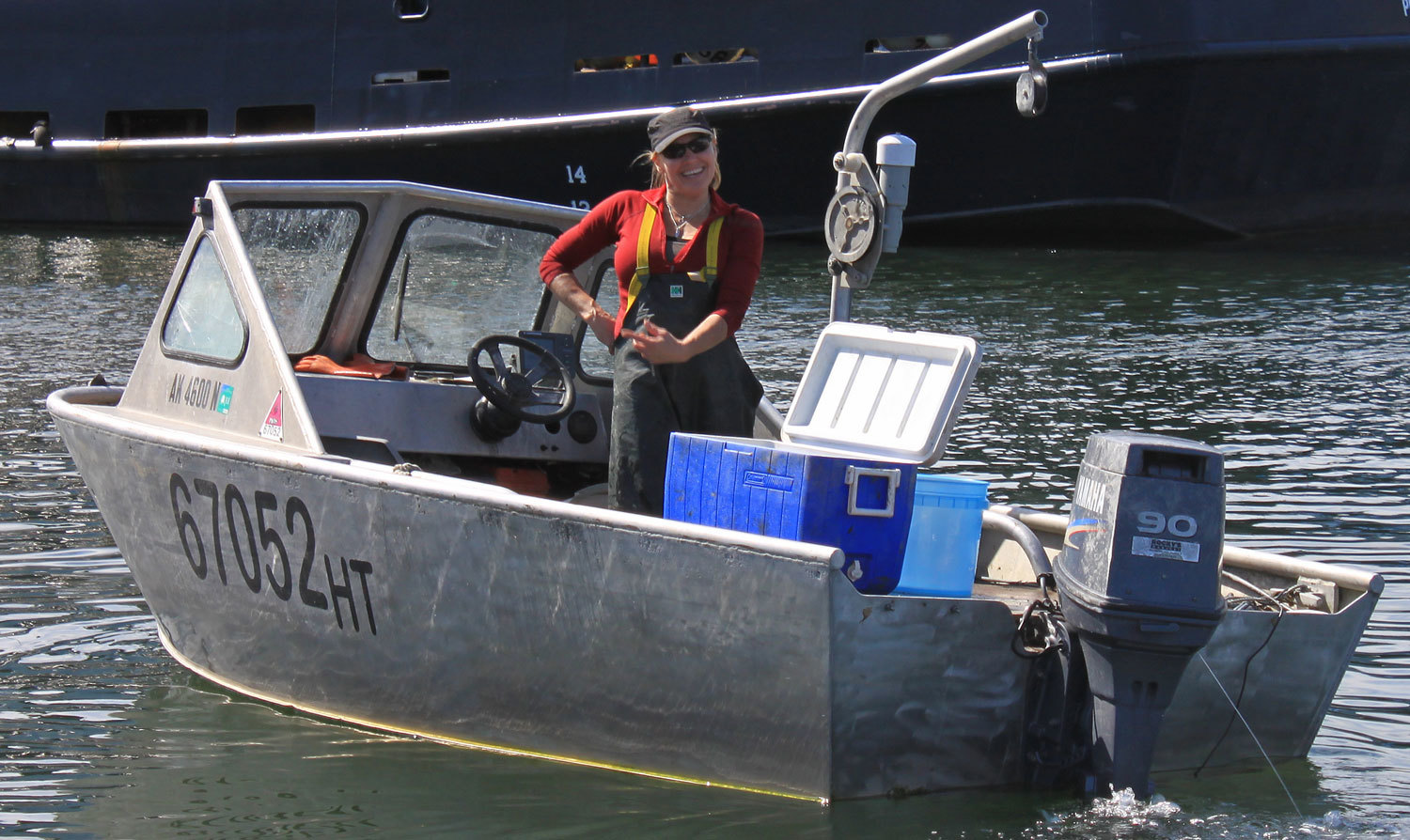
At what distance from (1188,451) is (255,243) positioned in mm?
3478

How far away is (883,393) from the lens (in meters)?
4.91

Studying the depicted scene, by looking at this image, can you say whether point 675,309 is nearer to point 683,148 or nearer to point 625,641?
point 683,148

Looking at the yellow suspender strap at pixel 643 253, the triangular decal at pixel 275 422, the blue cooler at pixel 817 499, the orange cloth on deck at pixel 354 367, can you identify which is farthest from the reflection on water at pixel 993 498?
the yellow suspender strap at pixel 643 253

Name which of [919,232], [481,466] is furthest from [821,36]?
[481,466]

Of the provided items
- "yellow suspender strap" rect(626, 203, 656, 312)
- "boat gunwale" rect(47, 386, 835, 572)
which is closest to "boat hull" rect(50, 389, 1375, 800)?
"boat gunwale" rect(47, 386, 835, 572)

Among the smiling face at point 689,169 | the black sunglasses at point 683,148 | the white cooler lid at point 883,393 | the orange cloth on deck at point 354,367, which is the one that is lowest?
the orange cloth on deck at point 354,367

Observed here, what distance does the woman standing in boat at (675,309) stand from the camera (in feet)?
16.8

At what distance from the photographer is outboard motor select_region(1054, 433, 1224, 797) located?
4.14 m

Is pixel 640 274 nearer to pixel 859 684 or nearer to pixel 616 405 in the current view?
pixel 616 405

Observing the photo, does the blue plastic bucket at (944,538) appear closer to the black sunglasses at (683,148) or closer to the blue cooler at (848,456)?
the blue cooler at (848,456)

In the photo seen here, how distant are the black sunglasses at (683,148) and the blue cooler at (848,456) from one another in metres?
0.65

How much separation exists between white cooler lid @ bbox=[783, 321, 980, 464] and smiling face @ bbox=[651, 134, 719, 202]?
568 mm

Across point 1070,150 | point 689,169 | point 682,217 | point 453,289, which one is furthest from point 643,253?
point 1070,150

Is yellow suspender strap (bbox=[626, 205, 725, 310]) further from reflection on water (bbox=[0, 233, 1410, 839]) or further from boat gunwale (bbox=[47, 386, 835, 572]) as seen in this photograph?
reflection on water (bbox=[0, 233, 1410, 839])
